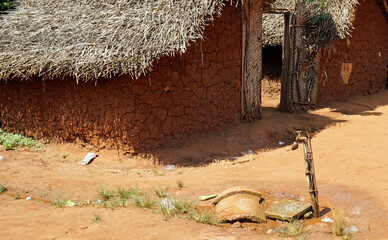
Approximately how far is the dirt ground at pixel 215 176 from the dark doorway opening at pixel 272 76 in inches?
67.7

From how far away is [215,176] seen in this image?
17.2 ft

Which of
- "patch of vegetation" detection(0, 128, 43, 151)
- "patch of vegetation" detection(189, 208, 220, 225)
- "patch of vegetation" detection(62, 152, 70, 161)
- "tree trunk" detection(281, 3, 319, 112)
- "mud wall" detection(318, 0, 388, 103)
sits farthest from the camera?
"mud wall" detection(318, 0, 388, 103)

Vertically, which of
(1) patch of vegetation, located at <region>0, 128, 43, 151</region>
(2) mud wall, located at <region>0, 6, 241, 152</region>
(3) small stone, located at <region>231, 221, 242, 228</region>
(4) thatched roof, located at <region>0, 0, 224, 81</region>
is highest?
(4) thatched roof, located at <region>0, 0, 224, 81</region>

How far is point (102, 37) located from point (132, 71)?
938 mm

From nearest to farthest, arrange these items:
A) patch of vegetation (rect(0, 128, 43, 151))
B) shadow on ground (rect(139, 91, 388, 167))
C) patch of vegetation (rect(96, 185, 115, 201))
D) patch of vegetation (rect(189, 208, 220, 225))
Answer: patch of vegetation (rect(189, 208, 220, 225)), patch of vegetation (rect(96, 185, 115, 201)), shadow on ground (rect(139, 91, 388, 167)), patch of vegetation (rect(0, 128, 43, 151))

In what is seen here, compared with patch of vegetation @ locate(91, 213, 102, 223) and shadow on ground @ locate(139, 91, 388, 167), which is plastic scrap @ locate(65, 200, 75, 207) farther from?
shadow on ground @ locate(139, 91, 388, 167)

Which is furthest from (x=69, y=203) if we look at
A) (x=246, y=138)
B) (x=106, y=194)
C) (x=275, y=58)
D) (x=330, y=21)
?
(x=275, y=58)

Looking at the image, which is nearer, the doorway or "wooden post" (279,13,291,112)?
"wooden post" (279,13,291,112)

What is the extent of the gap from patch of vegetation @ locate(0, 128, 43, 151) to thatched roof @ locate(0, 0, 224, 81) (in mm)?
1142

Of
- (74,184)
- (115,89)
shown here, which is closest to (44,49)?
(115,89)

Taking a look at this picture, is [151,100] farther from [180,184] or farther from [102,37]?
[180,184]

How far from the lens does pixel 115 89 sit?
19.2ft

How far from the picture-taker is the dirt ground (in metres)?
3.50

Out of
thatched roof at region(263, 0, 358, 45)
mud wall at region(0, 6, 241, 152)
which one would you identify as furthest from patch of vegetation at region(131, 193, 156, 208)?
thatched roof at region(263, 0, 358, 45)
